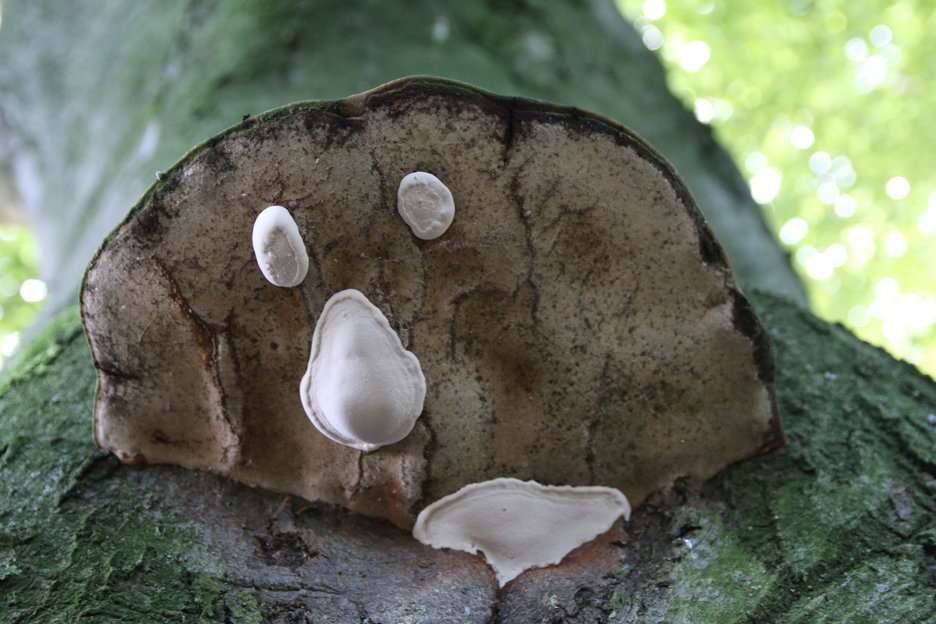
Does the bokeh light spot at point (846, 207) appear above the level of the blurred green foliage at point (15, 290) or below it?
above

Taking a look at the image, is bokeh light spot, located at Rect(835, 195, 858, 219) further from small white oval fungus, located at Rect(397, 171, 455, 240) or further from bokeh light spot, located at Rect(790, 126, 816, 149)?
small white oval fungus, located at Rect(397, 171, 455, 240)

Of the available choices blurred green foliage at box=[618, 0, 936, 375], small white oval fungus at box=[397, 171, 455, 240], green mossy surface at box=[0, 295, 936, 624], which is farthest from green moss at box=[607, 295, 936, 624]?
blurred green foliage at box=[618, 0, 936, 375]

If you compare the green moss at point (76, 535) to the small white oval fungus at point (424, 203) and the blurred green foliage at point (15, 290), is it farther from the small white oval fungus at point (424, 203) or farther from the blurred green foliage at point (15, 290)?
the blurred green foliage at point (15, 290)

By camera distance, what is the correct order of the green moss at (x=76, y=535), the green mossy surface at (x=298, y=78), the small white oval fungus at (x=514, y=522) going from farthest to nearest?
the green mossy surface at (x=298, y=78)
the small white oval fungus at (x=514, y=522)
the green moss at (x=76, y=535)

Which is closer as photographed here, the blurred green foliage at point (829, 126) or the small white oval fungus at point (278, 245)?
the small white oval fungus at point (278, 245)

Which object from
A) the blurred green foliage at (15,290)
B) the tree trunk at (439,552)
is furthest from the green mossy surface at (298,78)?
the blurred green foliage at (15,290)

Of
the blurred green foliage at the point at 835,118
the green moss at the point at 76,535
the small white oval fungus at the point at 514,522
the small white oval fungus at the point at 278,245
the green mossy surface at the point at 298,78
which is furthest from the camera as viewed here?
the blurred green foliage at the point at 835,118

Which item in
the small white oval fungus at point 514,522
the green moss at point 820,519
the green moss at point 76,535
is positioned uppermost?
the green moss at point 820,519

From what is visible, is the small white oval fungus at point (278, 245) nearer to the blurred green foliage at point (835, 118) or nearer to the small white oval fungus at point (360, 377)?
the small white oval fungus at point (360, 377)

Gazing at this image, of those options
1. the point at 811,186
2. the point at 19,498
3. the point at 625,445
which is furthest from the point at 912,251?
the point at 19,498
